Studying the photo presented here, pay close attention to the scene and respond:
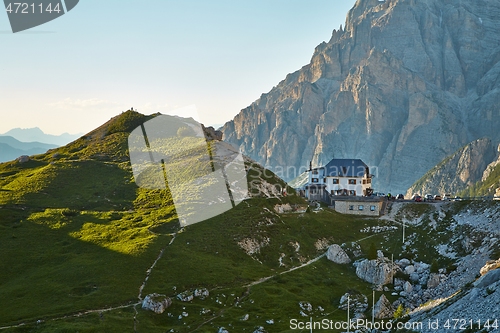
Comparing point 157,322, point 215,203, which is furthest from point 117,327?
point 215,203

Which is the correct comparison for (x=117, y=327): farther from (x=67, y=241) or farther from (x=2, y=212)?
(x=2, y=212)

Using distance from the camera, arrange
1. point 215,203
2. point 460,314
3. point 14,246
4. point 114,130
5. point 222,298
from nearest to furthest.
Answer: point 460,314
point 222,298
point 14,246
point 215,203
point 114,130

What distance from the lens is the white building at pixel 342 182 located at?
13388cm

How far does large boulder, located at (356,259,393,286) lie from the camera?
275ft

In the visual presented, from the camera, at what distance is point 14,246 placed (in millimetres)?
84375

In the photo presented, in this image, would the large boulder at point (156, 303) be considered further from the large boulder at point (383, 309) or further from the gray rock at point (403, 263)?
the gray rock at point (403, 263)

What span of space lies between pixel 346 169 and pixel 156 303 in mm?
A: 83354

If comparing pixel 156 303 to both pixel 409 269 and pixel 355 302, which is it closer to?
pixel 355 302

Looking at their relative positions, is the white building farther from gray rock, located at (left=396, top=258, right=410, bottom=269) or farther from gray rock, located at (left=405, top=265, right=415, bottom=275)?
gray rock, located at (left=405, top=265, right=415, bottom=275)

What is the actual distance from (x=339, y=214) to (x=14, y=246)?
2714 inches

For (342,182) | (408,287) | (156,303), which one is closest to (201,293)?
(156,303)

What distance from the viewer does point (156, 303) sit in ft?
217

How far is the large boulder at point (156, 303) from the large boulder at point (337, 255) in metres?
36.3

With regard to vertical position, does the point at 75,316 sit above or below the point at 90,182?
below
